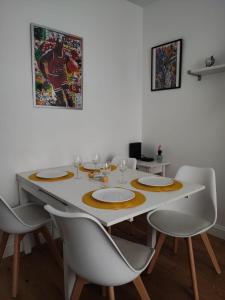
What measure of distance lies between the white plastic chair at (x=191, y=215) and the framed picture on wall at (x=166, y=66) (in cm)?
118

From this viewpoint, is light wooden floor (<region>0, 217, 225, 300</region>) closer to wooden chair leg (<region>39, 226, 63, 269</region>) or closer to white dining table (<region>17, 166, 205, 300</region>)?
wooden chair leg (<region>39, 226, 63, 269</region>)

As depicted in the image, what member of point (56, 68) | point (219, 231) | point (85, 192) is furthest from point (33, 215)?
point (219, 231)

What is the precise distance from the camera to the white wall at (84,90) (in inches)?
74.1

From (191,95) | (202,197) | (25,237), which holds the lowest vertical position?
(25,237)

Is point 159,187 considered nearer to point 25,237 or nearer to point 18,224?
point 18,224

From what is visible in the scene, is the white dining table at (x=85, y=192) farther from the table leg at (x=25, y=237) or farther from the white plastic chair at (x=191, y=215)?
the white plastic chair at (x=191, y=215)

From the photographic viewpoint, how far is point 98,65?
2.46m

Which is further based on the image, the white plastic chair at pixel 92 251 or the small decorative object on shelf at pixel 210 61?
the small decorative object on shelf at pixel 210 61

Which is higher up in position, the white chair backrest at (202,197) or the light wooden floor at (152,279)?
the white chair backrest at (202,197)

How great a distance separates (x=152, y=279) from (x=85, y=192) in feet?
2.96

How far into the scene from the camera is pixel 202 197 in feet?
5.71

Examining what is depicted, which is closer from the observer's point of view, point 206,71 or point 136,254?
point 136,254

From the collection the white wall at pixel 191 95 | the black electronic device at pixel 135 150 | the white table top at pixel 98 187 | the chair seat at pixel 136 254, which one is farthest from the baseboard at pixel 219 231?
the chair seat at pixel 136 254

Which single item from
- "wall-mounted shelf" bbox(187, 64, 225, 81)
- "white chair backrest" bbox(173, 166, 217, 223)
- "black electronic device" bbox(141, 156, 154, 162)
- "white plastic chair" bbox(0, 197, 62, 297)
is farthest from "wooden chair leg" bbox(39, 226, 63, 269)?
"wall-mounted shelf" bbox(187, 64, 225, 81)
